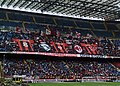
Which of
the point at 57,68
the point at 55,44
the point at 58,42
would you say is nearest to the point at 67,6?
the point at 55,44

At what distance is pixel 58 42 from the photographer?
55.0 metres

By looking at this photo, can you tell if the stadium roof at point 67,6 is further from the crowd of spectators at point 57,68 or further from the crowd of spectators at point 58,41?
the crowd of spectators at point 57,68

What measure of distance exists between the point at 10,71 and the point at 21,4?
523 inches

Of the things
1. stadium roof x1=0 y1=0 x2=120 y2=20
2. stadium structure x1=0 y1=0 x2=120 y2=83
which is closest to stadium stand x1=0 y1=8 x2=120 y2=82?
stadium structure x1=0 y1=0 x2=120 y2=83

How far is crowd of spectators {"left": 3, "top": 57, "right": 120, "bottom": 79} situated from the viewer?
151 ft

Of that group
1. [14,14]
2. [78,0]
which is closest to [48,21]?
[14,14]

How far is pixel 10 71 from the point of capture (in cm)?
4466

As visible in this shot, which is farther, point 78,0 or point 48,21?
point 48,21

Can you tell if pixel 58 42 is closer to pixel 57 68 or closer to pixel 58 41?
pixel 58 41

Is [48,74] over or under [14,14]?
under

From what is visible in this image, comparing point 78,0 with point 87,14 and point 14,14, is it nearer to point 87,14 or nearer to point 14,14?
point 87,14

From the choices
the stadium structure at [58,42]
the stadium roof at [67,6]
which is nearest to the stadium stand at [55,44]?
the stadium structure at [58,42]

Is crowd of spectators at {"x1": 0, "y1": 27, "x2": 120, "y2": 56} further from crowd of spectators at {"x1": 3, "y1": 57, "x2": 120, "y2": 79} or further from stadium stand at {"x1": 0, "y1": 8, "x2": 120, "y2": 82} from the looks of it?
crowd of spectators at {"x1": 3, "y1": 57, "x2": 120, "y2": 79}

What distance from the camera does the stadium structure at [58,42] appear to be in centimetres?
4709
